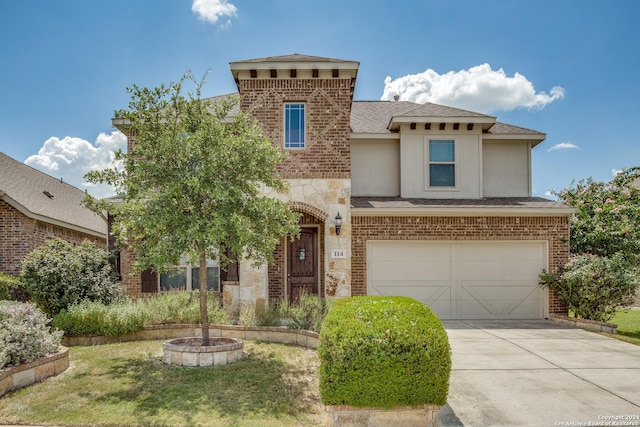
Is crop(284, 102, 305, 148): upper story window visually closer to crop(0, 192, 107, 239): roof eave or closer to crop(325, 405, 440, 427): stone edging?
crop(325, 405, 440, 427): stone edging

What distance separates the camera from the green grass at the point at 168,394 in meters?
4.96

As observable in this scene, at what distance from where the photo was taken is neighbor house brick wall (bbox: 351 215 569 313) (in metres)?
11.6

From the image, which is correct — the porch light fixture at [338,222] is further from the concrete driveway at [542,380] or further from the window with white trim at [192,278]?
the concrete driveway at [542,380]

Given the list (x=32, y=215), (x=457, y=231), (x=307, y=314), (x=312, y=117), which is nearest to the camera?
(x=307, y=314)

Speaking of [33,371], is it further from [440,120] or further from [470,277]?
[440,120]

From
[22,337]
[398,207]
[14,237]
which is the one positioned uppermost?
[398,207]

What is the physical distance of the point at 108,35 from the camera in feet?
37.9

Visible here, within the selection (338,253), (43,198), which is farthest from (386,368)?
(43,198)

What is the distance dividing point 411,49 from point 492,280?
698 centimetres

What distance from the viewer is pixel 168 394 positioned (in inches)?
227

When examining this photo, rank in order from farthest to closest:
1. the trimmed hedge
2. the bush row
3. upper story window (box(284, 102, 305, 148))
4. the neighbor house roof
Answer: the neighbor house roof → upper story window (box(284, 102, 305, 148)) → the bush row → the trimmed hedge

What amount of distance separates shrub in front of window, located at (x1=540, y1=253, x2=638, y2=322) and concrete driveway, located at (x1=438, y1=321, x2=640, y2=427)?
1423 mm

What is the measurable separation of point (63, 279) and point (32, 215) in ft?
20.2

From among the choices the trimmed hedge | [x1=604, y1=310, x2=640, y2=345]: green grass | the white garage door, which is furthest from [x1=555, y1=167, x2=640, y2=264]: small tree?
the trimmed hedge
